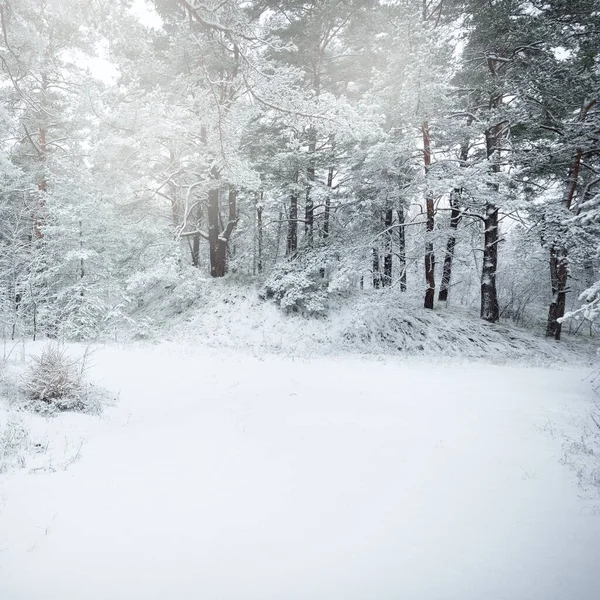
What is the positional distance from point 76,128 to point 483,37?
Result: 17.3 metres

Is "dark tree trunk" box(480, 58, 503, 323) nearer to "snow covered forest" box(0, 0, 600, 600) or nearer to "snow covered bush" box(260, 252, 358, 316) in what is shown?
"snow covered forest" box(0, 0, 600, 600)

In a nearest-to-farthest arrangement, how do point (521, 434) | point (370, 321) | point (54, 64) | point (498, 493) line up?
1. point (498, 493)
2. point (521, 434)
3. point (54, 64)
4. point (370, 321)

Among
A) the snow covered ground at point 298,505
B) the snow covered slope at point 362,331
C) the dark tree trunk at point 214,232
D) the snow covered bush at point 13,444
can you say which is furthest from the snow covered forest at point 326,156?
the snow covered bush at point 13,444

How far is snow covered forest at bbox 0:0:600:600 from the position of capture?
2338mm

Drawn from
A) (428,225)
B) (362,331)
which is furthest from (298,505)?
(428,225)

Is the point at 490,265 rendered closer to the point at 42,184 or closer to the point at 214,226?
the point at 214,226

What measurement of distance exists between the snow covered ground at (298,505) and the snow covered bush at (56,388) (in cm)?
40

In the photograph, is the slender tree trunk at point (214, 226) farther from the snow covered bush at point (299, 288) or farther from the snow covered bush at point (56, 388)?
the snow covered bush at point (56, 388)

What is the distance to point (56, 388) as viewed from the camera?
4785 millimetres

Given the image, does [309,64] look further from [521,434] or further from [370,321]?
[521,434]

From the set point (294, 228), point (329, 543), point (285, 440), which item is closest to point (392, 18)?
point (294, 228)

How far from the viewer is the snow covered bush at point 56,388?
468cm

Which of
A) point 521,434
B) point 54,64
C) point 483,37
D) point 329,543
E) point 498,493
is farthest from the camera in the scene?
point 483,37

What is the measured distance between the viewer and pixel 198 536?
96.2 inches
